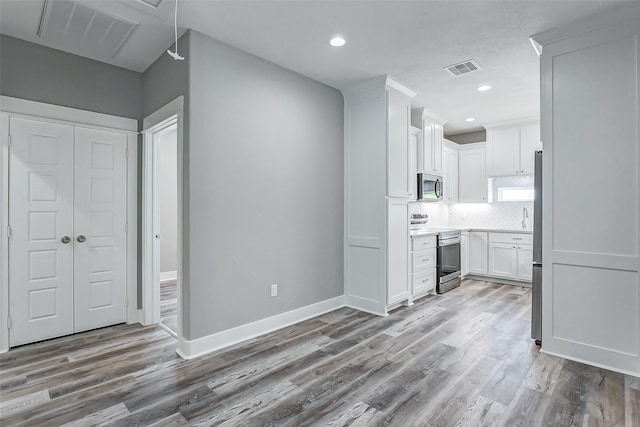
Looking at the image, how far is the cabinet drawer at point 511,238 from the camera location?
530cm

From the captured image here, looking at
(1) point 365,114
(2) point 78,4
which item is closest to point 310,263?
(1) point 365,114

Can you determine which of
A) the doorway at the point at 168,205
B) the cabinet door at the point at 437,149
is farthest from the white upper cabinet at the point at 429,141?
the doorway at the point at 168,205

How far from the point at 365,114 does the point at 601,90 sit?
2263 millimetres

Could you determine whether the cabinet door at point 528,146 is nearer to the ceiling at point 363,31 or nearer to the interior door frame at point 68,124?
the ceiling at point 363,31

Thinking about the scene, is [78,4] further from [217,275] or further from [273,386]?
[273,386]

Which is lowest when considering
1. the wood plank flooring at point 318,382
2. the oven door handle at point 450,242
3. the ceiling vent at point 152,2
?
the wood plank flooring at point 318,382

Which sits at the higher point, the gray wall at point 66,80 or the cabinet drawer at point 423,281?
the gray wall at point 66,80

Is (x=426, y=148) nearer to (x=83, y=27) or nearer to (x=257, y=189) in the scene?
(x=257, y=189)

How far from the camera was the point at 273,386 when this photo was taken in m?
2.36

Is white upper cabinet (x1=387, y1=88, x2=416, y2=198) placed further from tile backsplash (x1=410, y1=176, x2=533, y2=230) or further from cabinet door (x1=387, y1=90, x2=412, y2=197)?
tile backsplash (x1=410, y1=176, x2=533, y2=230)

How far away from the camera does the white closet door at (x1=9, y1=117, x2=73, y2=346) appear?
299 centimetres

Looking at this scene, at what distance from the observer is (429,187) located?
5.14 meters

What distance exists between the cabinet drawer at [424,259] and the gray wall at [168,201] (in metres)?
4.05

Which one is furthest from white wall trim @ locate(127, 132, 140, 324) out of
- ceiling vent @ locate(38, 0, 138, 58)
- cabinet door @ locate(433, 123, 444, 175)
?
cabinet door @ locate(433, 123, 444, 175)
